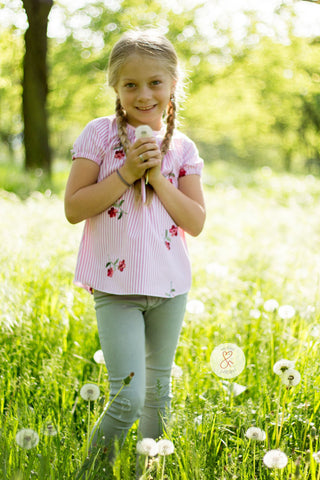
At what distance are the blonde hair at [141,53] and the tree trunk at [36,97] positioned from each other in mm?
8323

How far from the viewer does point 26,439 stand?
1.37 metres

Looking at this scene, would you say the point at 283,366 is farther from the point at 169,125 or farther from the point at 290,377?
the point at 169,125

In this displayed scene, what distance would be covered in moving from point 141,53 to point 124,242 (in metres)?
0.66

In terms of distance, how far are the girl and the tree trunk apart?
27.4ft

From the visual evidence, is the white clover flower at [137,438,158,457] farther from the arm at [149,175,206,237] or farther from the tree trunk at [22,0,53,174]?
the tree trunk at [22,0,53,174]

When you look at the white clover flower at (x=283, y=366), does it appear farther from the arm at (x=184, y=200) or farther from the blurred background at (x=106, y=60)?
the blurred background at (x=106, y=60)

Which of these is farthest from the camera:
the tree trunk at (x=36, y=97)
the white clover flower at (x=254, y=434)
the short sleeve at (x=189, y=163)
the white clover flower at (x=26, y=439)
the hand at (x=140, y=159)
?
the tree trunk at (x=36, y=97)

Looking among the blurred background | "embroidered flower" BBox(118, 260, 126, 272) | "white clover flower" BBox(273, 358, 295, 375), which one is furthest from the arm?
the blurred background

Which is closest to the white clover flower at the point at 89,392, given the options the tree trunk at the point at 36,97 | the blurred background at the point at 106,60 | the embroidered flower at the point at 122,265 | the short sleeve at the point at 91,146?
the embroidered flower at the point at 122,265

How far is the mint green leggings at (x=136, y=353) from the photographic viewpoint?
169 centimetres

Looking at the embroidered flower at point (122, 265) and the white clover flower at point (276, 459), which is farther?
the embroidered flower at point (122, 265)

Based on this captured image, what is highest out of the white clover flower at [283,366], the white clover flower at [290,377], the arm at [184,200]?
the arm at [184,200]

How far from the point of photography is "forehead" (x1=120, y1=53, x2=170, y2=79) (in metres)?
1.79

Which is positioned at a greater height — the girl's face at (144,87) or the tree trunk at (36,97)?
the tree trunk at (36,97)
